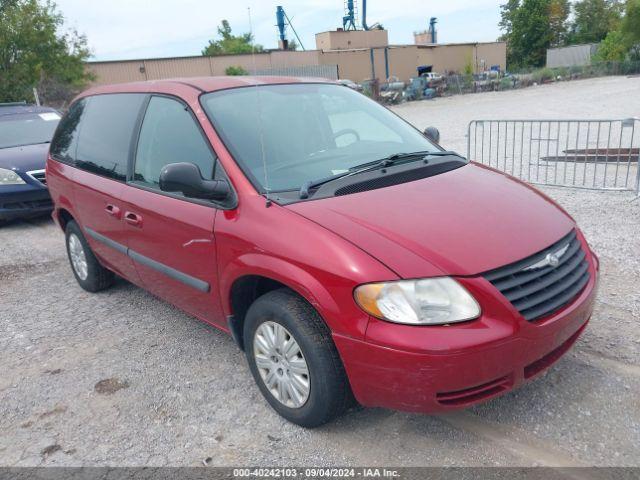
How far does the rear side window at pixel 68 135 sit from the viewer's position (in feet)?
15.8

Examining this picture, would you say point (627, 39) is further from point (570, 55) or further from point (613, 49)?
point (570, 55)

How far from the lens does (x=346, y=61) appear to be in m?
45.9

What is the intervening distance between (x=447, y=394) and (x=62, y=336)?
3113mm

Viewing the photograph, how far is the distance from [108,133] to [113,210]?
68cm

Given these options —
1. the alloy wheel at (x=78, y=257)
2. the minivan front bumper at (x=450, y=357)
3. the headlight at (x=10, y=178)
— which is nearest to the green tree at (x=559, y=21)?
the headlight at (x=10, y=178)

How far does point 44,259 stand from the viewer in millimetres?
6309

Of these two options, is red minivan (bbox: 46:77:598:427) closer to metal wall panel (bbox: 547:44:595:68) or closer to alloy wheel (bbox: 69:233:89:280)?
alloy wheel (bbox: 69:233:89:280)

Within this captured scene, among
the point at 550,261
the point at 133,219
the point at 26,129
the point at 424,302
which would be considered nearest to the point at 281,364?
the point at 424,302

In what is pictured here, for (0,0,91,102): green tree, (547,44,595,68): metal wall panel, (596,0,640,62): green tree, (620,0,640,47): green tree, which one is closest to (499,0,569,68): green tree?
(547,44,595,68): metal wall panel

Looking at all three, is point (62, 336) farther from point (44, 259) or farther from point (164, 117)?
point (44, 259)

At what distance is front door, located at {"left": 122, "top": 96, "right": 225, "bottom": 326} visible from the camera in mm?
3209

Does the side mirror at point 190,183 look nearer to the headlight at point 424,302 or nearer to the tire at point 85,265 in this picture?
the headlight at point 424,302

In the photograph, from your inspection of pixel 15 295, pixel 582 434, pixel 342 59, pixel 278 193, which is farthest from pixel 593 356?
pixel 342 59

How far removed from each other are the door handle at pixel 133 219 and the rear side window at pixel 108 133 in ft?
0.96
